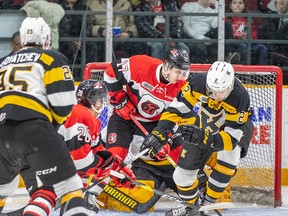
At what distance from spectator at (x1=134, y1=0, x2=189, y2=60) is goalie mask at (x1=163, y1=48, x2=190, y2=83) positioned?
1432 millimetres

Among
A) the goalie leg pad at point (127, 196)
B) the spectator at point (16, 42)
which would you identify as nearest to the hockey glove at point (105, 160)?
the goalie leg pad at point (127, 196)

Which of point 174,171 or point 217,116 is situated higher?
point 217,116

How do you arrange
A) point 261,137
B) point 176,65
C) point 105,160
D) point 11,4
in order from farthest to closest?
point 11,4
point 261,137
point 176,65
point 105,160

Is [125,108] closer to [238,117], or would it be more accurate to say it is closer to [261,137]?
[238,117]

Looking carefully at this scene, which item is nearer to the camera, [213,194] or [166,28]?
[213,194]

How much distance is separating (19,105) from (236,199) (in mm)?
2975

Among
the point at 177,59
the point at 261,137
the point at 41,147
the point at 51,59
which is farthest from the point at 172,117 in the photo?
the point at 41,147

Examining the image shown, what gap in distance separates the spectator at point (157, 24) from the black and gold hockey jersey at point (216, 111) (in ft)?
5.62

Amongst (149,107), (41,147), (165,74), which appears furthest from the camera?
(149,107)

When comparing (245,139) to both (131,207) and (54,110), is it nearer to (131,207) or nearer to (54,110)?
(131,207)

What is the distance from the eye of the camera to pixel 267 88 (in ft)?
22.8

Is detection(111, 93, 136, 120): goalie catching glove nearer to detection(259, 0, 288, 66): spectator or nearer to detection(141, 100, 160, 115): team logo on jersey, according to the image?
detection(141, 100, 160, 115): team logo on jersey

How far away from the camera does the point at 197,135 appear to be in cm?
580

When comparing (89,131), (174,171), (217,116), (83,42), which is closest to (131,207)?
(174,171)
